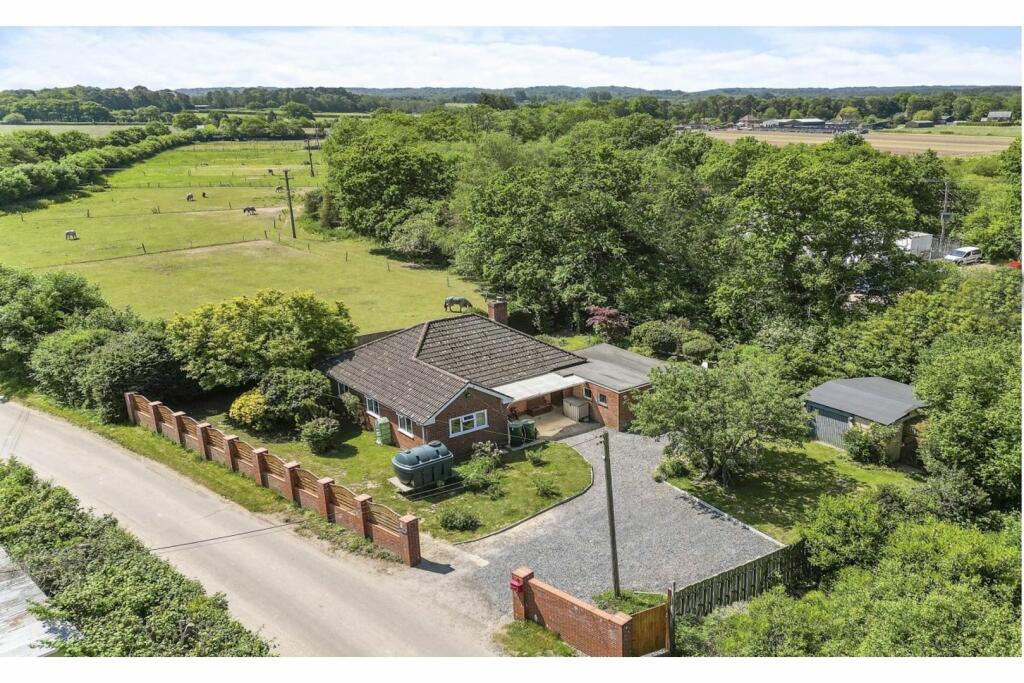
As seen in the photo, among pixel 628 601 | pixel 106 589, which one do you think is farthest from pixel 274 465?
pixel 628 601

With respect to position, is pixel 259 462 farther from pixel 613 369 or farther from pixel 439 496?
pixel 613 369

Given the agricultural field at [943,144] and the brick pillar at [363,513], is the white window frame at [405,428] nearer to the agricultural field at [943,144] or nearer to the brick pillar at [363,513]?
the brick pillar at [363,513]

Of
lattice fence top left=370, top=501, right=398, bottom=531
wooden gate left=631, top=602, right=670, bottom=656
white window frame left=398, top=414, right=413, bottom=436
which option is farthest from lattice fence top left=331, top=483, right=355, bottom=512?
wooden gate left=631, top=602, right=670, bottom=656

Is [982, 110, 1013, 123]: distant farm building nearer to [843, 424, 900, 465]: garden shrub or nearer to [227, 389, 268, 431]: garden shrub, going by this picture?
[843, 424, 900, 465]: garden shrub

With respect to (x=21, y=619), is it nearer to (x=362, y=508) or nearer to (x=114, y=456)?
(x=362, y=508)

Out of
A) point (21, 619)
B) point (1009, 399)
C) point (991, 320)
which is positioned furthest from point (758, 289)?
point (21, 619)

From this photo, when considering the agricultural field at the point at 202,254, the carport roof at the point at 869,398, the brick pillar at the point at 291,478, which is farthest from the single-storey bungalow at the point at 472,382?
the agricultural field at the point at 202,254
